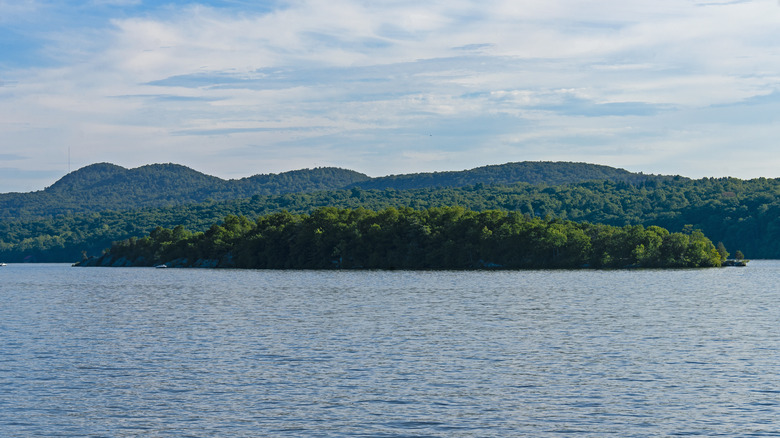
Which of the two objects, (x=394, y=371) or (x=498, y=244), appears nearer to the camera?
(x=394, y=371)

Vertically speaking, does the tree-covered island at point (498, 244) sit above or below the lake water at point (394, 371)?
above

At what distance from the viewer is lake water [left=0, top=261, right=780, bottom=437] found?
87.9ft

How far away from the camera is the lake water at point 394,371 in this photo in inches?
1055

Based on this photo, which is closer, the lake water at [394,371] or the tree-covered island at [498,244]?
the lake water at [394,371]

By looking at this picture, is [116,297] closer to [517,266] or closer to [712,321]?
[712,321]

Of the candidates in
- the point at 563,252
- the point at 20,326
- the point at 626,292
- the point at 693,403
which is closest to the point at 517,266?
the point at 563,252

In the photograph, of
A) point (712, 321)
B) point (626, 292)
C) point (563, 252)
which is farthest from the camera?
point (563, 252)

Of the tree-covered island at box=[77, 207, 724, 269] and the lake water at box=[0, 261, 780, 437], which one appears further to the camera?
the tree-covered island at box=[77, 207, 724, 269]

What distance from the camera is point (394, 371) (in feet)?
119

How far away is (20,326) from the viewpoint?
57656mm

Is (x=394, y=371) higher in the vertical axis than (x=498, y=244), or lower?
lower

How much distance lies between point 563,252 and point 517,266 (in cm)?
→ 1074

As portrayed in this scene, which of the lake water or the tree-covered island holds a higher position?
the tree-covered island

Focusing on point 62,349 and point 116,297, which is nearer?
Answer: point 62,349
